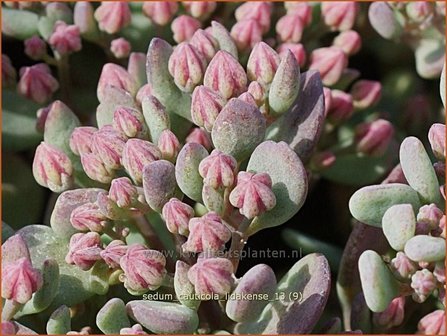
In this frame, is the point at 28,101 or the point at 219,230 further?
the point at 28,101

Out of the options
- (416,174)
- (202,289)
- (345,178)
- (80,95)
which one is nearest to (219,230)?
(202,289)

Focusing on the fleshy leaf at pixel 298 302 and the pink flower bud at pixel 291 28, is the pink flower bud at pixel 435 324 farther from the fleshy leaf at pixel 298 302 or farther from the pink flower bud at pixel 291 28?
the pink flower bud at pixel 291 28

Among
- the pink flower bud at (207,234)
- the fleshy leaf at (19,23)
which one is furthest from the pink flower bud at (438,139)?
the fleshy leaf at (19,23)

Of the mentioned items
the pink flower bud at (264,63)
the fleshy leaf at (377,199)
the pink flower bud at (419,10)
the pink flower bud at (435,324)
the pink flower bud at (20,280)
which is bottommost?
the pink flower bud at (435,324)

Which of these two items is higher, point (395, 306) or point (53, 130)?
point (53, 130)

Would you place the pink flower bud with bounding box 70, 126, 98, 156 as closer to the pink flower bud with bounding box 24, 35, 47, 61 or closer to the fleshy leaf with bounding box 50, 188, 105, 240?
the fleshy leaf with bounding box 50, 188, 105, 240

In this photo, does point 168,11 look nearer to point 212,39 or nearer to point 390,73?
point 212,39

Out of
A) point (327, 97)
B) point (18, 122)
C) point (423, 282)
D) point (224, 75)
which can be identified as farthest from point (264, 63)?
point (18, 122)

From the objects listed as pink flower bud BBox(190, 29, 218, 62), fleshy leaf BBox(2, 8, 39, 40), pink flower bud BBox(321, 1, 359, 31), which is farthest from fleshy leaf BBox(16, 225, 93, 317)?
pink flower bud BBox(321, 1, 359, 31)
